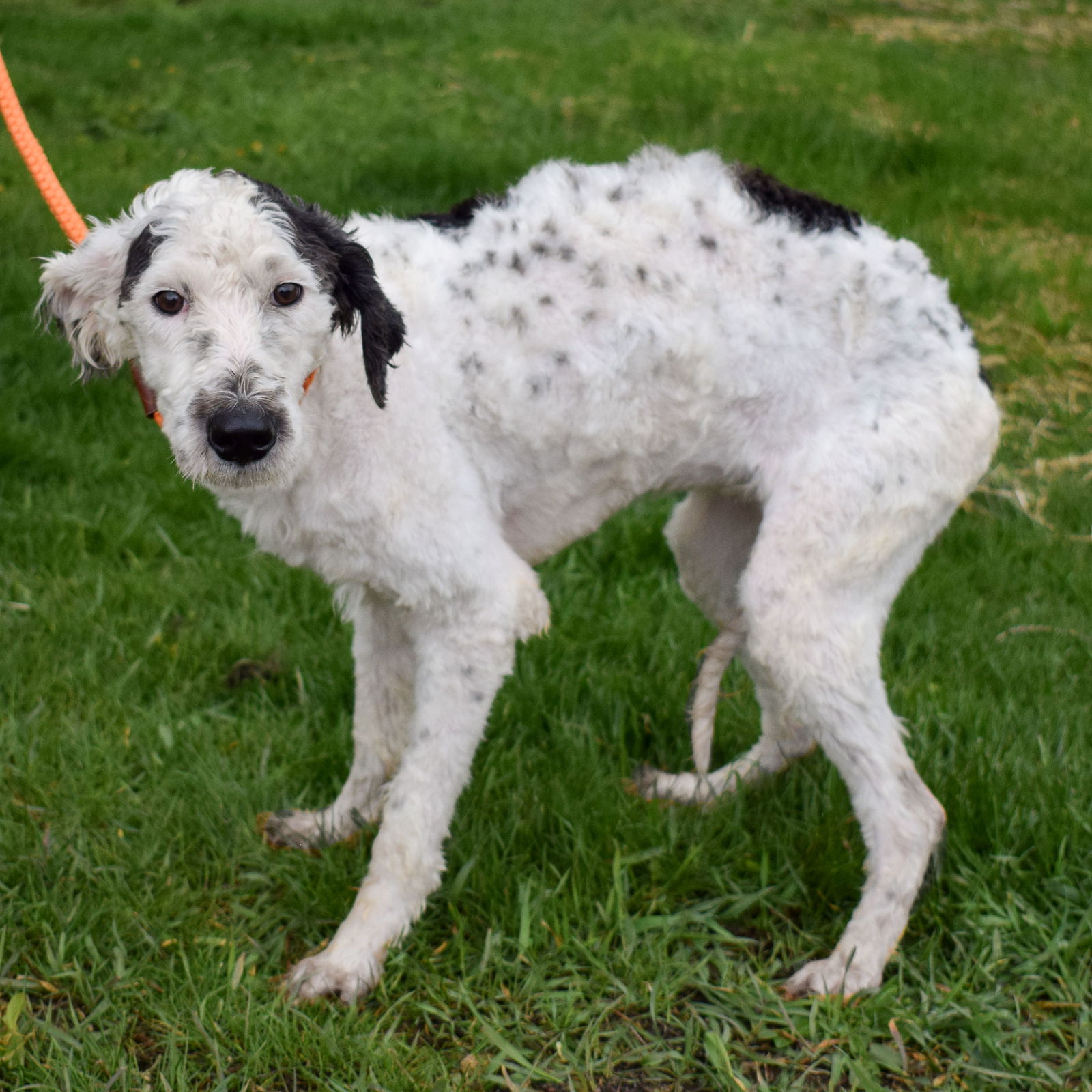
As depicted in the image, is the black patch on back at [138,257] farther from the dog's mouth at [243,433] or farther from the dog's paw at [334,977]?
the dog's paw at [334,977]

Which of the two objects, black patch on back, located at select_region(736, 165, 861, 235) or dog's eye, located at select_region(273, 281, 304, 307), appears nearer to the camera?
dog's eye, located at select_region(273, 281, 304, 307)

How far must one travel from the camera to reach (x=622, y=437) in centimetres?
310

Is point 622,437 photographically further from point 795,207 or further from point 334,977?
point 334,977

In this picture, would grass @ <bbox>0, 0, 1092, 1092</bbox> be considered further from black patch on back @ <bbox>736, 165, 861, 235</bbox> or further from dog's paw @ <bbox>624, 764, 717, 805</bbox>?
black patch on back @ <bbox>736, 165, 861, 235</bbox>

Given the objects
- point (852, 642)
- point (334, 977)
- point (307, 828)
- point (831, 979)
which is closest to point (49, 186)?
point (307, 828)

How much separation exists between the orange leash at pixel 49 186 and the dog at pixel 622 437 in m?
0.03

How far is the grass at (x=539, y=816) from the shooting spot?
2.72m

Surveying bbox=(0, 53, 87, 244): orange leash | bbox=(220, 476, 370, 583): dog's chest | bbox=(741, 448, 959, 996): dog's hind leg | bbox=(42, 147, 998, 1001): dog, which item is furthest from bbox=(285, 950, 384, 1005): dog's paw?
bbox=(0, 53, 87, 244): orange leash

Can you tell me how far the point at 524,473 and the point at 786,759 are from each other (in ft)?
3.88

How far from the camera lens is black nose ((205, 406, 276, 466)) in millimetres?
2404

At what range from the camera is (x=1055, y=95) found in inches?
425

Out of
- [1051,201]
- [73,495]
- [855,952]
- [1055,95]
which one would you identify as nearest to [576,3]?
[1055,95]

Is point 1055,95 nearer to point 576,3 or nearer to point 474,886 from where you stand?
point 576,3

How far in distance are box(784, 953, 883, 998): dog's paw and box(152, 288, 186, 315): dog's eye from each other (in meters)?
2.08
